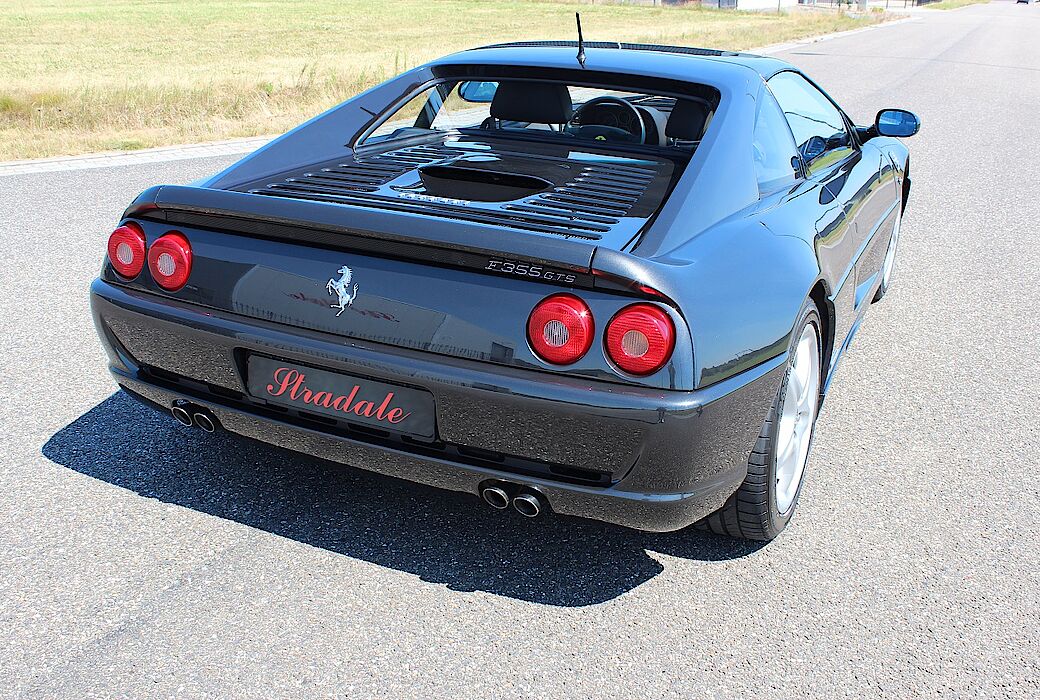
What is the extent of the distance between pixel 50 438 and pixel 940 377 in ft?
11.7

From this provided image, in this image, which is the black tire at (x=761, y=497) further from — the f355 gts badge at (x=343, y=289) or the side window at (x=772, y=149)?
the f355 gts badge at (x=343, y=289)

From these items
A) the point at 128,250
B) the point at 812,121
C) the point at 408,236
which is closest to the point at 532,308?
the point at 408,236

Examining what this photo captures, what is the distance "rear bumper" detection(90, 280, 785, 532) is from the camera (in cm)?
230

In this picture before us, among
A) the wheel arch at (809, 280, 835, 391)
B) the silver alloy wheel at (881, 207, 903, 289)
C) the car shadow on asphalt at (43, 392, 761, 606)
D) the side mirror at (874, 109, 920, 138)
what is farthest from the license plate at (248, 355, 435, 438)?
the silver alloy wheel at (881, 207, 903, 289)

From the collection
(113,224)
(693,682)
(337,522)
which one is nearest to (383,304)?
(337,522)

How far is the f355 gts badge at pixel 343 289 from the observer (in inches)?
97.3

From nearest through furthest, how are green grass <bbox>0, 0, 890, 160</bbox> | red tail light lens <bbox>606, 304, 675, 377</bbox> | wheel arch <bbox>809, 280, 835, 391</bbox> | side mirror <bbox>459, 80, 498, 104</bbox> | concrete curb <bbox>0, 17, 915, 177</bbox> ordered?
red tail light lens <bbox>606, 304, 675, 377</bbox> → wheel arch <bbox>809, 280, 835, 391</bbox> → side mirror <bbox>459, 80, 498, 104</bbox> → concrete curb <bbox>0, 17, 915, 177</bbox> → green grass <bbox>0, 0, 890, 160</bbox>

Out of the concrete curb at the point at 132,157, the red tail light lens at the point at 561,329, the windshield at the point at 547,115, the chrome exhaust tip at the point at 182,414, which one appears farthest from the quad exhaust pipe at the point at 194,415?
the concrete curb at the point at 132,157

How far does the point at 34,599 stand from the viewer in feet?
8.29

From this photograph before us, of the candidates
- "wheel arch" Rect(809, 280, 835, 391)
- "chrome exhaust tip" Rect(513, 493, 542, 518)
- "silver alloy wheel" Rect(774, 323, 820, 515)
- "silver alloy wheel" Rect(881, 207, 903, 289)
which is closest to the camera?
"chrome exhaust tip" Rect(513, 493, 542, 518)

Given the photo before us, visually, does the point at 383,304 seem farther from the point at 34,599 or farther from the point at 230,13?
the point at 230,13

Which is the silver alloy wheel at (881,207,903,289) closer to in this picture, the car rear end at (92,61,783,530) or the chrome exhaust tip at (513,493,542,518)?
the car rear end at (92,61,783,530)

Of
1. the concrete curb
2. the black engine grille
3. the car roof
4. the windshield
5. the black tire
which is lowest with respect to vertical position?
the concrete curb

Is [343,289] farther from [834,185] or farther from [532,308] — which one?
[834,185]
